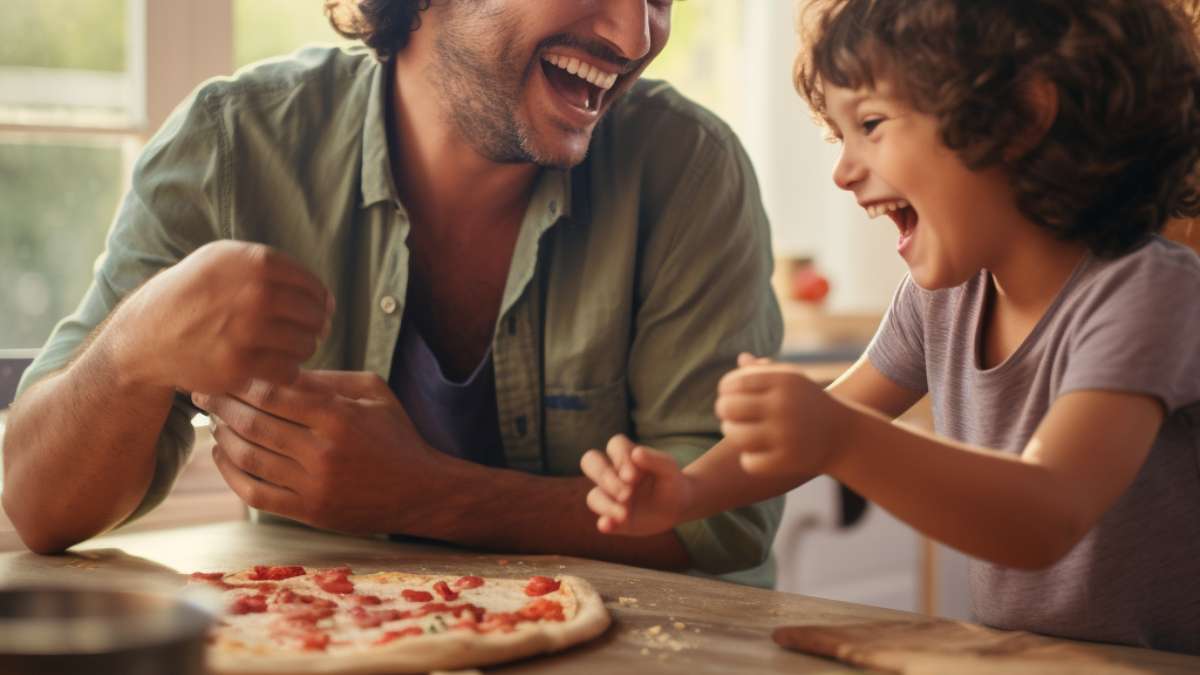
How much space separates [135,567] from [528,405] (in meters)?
0.53

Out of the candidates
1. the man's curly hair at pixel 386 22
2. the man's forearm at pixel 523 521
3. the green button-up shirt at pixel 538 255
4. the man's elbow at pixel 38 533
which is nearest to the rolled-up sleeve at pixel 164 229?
the green button-up shirt at pixel 538 255

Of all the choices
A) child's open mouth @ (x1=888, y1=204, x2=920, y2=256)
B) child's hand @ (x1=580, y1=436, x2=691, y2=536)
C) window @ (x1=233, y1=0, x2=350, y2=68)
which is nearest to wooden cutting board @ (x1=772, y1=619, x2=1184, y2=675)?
child's hand @ (x1=580, y1=436, x2=691, y2=536)

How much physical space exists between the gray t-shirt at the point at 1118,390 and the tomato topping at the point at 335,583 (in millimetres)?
624

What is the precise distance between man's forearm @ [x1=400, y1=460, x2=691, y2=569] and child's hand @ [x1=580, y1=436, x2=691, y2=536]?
1.38ft

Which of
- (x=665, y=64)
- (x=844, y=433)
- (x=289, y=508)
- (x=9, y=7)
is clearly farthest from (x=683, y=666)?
(x=665, y=64)

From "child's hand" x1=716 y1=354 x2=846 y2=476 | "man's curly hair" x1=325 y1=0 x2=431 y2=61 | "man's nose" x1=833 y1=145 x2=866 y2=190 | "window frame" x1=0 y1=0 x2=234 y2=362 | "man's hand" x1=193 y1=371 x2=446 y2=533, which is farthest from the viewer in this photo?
"window frame" x1=0 y1=0 x2=234 y2=362

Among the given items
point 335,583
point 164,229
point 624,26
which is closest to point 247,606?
point 335,583

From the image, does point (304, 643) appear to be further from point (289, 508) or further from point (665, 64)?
point (665, 64)

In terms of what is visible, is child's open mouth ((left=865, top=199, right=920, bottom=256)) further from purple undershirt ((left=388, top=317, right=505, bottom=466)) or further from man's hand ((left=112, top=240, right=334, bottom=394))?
purple undershirt ((left=388, top=317, right=505, bottom=466))

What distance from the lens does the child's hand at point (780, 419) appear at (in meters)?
0.95

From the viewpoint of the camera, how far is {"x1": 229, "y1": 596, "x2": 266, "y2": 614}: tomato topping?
115cm

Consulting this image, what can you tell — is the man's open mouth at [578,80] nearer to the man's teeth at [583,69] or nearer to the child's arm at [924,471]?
the man's teeth at [583,69]

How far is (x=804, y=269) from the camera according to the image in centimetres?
360

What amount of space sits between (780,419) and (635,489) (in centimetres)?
20
